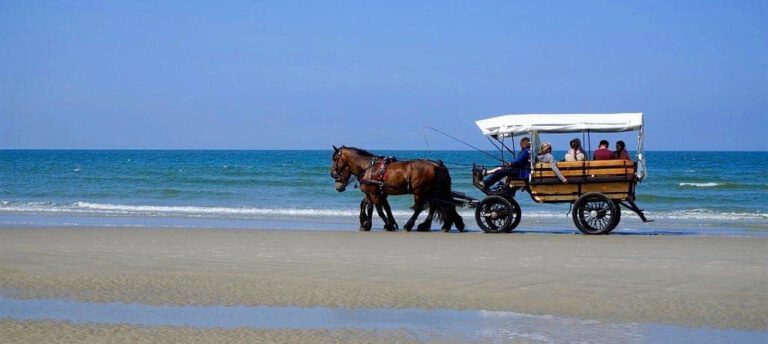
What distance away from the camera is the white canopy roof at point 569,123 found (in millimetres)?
16047

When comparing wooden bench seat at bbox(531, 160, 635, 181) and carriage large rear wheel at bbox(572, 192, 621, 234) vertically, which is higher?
wooden bench seat at bbox(531, 160, 635, 181)

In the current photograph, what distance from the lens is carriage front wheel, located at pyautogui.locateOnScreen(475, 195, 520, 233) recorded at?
16594mm

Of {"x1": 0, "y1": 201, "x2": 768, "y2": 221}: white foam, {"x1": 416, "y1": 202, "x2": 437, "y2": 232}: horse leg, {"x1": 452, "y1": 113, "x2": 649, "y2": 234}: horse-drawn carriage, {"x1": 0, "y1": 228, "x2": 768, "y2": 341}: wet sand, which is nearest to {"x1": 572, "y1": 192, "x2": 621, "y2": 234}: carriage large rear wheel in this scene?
{"x1": 452, "y1": 113, "x2": 649, "y2": 234}: horse-drawn carriage

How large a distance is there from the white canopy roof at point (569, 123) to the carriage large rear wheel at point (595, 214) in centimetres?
109

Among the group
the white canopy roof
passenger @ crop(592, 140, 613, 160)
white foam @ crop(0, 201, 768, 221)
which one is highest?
the white canopy roof

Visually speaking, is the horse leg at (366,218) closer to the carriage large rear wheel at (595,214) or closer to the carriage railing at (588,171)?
the carriage railing at (588,171)

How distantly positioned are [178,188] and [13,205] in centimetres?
1017

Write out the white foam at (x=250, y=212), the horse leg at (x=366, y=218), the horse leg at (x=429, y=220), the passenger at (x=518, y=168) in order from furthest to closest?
the white foam at (x=250, y=212)
the horse leg at (x=366, y=218)
the horse leg at (x=429, y=220)
the passenger at (x=518, y=168)

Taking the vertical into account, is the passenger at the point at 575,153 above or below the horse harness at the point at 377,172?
above

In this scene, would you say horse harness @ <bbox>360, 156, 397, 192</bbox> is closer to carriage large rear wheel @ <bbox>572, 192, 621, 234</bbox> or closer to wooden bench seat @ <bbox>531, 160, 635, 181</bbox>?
wooden bench seat @ <bbox>531, 160, 635, 181</bbox>

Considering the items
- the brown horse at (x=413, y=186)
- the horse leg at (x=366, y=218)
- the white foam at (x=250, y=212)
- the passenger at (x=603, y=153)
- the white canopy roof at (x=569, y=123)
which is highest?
the white canopy roof at (x=569, y=123)

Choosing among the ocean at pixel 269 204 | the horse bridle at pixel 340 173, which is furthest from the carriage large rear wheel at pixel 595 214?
the horse bridle at pixel 340 173

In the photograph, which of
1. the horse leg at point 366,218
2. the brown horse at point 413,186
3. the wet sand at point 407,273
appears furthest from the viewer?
the horse leg at point 366,218

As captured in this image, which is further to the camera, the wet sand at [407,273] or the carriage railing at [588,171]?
the carriage railing at [588,171]
